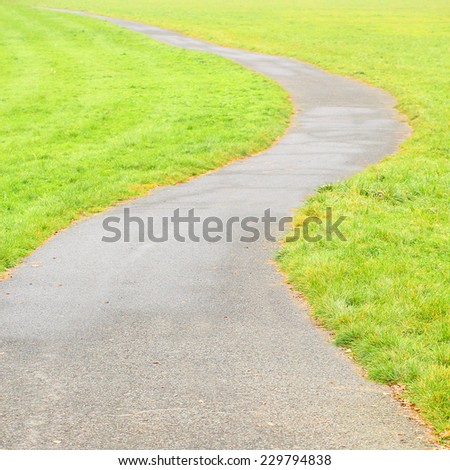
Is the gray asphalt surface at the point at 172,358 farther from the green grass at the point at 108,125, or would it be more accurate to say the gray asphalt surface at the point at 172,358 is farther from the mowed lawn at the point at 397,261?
the green grass at the point at 108,125

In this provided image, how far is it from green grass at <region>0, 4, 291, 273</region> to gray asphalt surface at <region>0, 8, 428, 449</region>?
1454 millimetres

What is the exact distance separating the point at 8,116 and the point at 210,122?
6.34m

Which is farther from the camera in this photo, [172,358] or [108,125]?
[108,125]

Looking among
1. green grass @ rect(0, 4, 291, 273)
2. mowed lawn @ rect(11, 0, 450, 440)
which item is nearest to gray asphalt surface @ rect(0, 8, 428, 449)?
mowed lawn @ rect(11, 0, 450, 440)

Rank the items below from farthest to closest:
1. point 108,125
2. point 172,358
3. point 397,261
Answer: point 108,125
point 397,261
point 172,358

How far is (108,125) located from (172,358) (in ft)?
50.7

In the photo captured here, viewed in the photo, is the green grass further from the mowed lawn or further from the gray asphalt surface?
the gray asphalt surface

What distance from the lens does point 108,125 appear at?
22.0 m

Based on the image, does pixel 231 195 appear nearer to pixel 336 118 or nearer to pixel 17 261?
pixel 17 261

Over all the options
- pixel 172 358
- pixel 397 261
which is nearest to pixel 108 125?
pixel 397 261

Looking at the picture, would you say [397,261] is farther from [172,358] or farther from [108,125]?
[108,125]

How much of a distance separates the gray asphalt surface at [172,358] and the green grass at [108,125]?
1454 mm

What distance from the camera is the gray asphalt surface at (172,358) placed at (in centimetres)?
590

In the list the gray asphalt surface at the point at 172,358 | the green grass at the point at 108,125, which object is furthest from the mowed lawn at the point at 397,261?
the green grass at the point at 108,125
